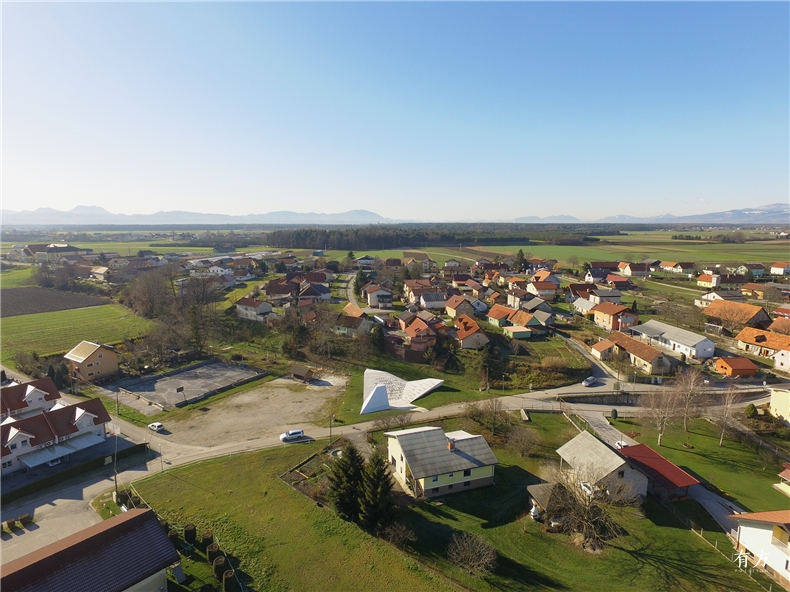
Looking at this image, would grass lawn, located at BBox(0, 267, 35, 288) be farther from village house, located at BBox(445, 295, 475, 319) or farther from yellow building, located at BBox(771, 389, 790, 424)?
yellow building, located at BBox(771, 389, 790, 424)

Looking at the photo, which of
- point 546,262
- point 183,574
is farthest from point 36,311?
point 546,262

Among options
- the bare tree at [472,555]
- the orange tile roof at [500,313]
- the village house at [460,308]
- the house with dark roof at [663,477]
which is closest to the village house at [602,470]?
the house with dark roof at [663,477]

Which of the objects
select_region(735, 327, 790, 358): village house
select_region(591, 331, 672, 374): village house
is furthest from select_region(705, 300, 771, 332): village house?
select_region(591, 331, 672, 374): village house

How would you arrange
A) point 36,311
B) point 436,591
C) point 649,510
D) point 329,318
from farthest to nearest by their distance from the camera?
point 36,311 → point 329,318 → point 649,510 → point 436,591

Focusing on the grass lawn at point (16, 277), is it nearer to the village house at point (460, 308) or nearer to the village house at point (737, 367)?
the village house at point (460, 308)

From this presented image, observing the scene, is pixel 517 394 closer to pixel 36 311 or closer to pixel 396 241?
pixel 36 311
